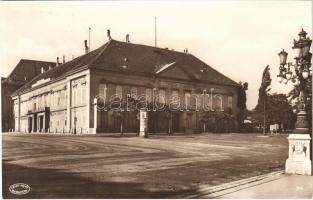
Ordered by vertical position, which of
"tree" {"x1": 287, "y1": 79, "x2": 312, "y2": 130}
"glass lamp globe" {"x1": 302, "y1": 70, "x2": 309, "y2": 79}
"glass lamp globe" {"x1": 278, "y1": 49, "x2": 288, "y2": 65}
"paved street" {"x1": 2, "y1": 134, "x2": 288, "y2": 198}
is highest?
"glass lamp globe" {"x1": 278, "y1": 49, "x2": 288, "y2": 65}

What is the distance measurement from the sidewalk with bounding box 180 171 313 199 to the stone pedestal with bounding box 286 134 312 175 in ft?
1.74

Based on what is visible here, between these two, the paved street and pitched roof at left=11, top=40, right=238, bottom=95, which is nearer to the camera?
the paved street

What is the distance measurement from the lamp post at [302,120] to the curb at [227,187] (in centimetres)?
72

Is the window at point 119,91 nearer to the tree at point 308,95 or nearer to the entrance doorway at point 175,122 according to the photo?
the entrance doorway at point 175,122

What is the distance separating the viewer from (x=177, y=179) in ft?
28.3

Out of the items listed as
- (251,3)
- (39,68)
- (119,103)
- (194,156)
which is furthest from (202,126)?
(251,3)

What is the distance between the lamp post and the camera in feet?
31.3

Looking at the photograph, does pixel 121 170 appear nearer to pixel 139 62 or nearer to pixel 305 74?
pixel 305 74

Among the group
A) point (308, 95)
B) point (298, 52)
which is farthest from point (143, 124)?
point (298, 52)

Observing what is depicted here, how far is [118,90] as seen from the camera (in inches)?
1144

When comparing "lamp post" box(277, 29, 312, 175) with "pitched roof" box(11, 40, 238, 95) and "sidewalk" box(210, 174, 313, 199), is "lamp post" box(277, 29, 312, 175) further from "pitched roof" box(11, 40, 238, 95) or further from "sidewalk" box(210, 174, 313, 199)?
"pitched roof" box(11, 40, 238, 95)

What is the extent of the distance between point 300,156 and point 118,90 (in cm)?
2018

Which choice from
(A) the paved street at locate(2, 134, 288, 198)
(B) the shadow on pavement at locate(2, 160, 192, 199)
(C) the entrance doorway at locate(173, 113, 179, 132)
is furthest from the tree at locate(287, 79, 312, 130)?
(C) the entrance doorway at locate(173, 113, 179, 132)

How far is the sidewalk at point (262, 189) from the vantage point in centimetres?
756
